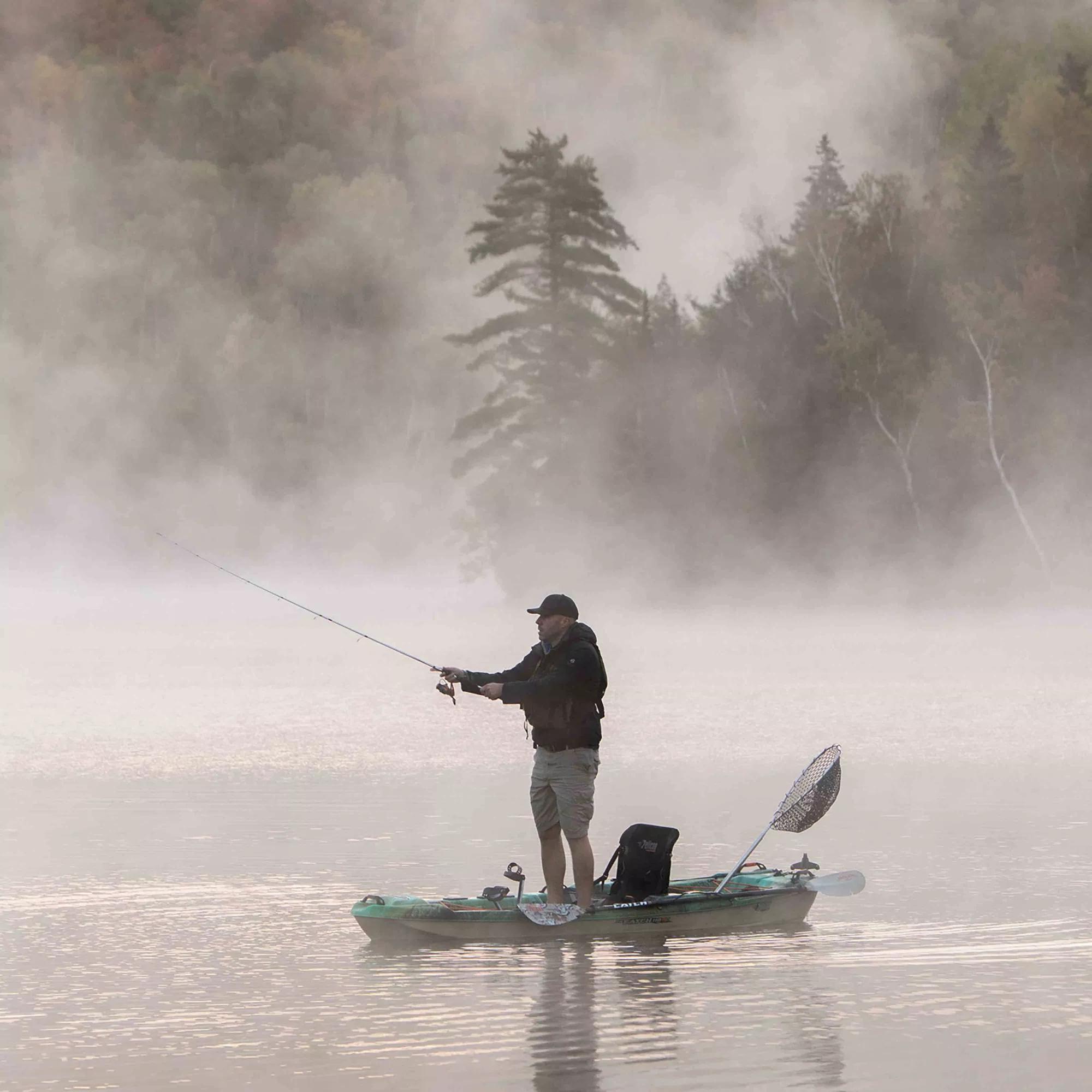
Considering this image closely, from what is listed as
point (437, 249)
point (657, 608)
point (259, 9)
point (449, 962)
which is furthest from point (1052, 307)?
point (259, 9)

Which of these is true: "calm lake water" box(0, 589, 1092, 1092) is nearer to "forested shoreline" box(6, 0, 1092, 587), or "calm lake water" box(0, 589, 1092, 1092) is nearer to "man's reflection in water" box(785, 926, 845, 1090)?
"man's reflection in water" box(785, 926, 845, 1090)

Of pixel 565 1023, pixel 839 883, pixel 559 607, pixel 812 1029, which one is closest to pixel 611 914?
pixel 839 883

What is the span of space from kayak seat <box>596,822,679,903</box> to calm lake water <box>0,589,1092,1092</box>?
→ 0.31 meters

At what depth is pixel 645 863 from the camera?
29.3ft

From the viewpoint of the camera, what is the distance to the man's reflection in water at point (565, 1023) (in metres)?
6.40

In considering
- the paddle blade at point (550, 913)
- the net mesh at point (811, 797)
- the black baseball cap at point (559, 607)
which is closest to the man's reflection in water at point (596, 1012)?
the paddle blade at point (550, 913)

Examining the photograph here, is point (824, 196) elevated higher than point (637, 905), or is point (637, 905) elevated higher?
point (824, 196)

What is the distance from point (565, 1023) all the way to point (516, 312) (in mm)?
48780

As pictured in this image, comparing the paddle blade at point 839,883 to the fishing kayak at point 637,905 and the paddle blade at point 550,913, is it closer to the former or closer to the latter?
the fishing kayak at point 637,905

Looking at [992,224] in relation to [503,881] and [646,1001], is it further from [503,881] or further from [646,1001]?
[646,1001]

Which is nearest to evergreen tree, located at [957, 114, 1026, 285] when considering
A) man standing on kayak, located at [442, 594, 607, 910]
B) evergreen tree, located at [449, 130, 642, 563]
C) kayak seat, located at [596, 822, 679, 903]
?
evergreen tree, located at [449, 130, 642, 563]

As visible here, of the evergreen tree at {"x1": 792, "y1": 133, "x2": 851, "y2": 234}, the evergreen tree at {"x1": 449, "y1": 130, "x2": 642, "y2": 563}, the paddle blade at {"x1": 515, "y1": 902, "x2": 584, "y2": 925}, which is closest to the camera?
the paddle blade at {"x1": 515, "y1": 902, "x2": 584, "y2": 925}

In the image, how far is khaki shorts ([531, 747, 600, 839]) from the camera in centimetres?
869

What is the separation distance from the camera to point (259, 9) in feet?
420
